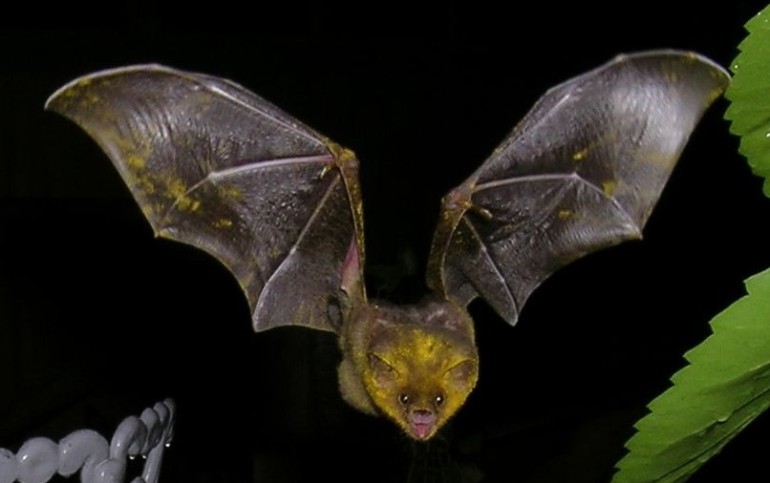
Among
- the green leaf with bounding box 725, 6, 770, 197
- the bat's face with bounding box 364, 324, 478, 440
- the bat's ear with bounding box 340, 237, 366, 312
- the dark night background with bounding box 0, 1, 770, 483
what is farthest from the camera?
the dark night background with bounding box 0, 1, 770, 483

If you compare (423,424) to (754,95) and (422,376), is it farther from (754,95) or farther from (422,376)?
(754,95)

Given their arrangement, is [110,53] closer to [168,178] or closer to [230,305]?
[230,305]

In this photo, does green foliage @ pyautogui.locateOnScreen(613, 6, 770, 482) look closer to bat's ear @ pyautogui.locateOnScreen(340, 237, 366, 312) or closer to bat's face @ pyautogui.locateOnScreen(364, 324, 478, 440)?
bat's face @ pyautogui.locateOnScreen(364, 324, 478, 440)

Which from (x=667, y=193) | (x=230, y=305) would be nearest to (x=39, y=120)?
(x=230, y=305)

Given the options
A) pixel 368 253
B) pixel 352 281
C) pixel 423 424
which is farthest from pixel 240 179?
pixel 368 253

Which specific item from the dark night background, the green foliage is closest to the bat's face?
the green foliage

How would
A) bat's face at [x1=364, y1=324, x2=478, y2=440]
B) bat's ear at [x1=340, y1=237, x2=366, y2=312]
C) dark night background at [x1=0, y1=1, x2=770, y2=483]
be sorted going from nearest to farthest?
bat's face at [x1=364, y1=324, x2=478, y2=440] < bat's ear at [x1=340, y1=237, x2=366, y2=312] < dark night background at [x1=0, y1=1, x2=770, y2=483]
